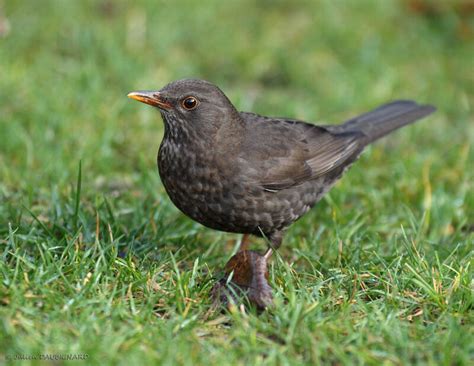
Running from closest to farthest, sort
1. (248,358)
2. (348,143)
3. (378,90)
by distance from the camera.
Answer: (248,358) → (348,143) → (378,90)

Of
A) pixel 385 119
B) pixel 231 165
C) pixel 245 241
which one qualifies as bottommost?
pixel 245 241

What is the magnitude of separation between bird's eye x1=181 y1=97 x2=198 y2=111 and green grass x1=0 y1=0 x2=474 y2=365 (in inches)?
Result: 31.9

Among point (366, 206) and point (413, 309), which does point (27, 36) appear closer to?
point (366, 206)

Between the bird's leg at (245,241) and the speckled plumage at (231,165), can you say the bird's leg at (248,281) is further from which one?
the bird's leg at (245,241)

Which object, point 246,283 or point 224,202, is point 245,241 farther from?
point 246,283

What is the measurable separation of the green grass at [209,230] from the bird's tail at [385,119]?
36 cm

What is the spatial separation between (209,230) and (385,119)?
6.13 feet

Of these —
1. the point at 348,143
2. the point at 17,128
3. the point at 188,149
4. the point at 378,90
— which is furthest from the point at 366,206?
the point at 17,128

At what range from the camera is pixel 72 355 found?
341 cm

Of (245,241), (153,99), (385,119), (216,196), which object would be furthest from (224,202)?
(385,119)

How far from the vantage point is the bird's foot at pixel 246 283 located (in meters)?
4.07

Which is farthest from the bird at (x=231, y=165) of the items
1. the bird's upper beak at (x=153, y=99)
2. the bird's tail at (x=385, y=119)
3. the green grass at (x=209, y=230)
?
the bird's tail at (x=385, y=119)

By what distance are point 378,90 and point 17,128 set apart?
12.2 ft

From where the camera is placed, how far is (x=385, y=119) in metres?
6.30
